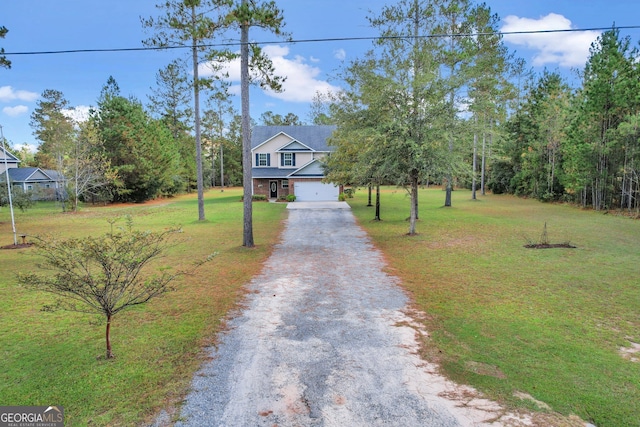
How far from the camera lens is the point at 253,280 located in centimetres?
908

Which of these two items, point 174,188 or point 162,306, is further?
point 174,188

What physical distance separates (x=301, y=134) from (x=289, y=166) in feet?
15.7

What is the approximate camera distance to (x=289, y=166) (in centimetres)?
3569

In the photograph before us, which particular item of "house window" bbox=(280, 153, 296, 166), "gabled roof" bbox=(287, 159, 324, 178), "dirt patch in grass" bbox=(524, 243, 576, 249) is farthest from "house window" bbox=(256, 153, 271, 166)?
"dirt patch in grass" bbox=(524, 243, 576, 249)

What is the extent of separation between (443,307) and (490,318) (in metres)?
0.89

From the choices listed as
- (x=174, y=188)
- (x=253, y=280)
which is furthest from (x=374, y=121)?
(x=174, y=188)

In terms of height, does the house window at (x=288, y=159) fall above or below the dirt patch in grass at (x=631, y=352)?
above

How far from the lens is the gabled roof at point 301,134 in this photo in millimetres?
36906

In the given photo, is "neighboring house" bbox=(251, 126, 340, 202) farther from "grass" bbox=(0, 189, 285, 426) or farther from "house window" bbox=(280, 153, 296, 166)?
"grass" bbox=(0, 189, 285, 426)

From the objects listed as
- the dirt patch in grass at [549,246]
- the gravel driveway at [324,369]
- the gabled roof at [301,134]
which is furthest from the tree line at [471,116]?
the gabled roof at [301,134]

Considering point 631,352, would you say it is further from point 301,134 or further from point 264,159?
point 301,134

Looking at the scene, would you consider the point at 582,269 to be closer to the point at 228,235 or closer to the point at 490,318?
the point at 490,318

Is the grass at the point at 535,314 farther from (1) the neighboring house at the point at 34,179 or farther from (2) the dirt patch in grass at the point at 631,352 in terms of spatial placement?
(1) the neighboring house at the point at 34,179

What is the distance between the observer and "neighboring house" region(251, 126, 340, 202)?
3312 centimetres
